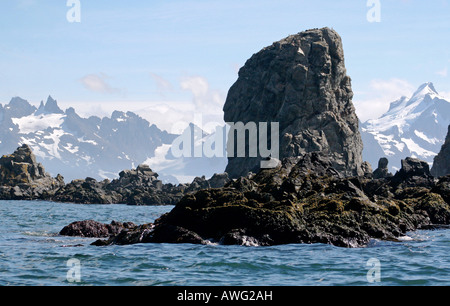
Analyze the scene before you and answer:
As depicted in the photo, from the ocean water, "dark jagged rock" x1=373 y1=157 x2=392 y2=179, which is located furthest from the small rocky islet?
the ocean water

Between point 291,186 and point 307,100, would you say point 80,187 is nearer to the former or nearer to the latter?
Result: point 307,100

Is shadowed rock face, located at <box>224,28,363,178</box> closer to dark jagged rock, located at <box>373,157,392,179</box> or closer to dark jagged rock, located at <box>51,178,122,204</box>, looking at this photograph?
dark jagged rock, located at <box>373,157,392,179</box>

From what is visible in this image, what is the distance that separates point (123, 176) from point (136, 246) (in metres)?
118

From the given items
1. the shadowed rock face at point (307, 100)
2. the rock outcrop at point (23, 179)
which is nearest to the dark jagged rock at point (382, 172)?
the shadowed rock face at point (307, 100)

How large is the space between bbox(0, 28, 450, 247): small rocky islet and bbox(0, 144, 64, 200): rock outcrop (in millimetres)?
236

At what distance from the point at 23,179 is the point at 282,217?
356 ft

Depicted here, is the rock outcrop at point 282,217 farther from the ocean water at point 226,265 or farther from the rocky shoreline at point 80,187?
the rocky shoreline at point 80,187

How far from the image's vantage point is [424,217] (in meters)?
36.1

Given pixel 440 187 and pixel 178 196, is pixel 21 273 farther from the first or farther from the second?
pixel 178 196

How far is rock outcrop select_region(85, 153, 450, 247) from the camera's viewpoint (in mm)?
26344

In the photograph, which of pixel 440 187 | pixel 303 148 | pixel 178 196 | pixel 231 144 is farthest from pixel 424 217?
pixel 231 144

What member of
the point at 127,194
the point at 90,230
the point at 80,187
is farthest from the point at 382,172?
the point at 90,230

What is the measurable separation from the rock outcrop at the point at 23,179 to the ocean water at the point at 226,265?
8993 cm

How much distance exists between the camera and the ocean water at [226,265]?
1786cm
